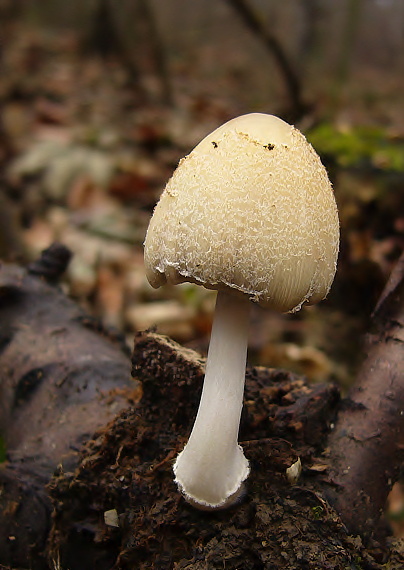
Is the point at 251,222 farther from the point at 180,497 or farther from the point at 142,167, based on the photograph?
the point at 142,167

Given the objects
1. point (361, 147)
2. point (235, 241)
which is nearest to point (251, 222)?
point (235, 241)

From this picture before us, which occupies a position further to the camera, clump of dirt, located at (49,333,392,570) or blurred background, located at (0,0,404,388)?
blurred background, located at (0,0,404,388)

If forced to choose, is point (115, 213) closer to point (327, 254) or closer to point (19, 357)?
point (19, 357)

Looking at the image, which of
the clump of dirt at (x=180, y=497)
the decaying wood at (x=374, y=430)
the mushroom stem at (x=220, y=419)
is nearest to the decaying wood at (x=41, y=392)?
the clump of dirt at (x=180, y=497)

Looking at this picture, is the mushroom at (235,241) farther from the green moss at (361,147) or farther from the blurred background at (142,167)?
the green moss at (361,147)

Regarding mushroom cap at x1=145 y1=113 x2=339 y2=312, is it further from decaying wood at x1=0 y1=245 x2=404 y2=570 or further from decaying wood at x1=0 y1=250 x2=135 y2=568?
decaying wood at x1=0 y1=250 x2=135 y2=568

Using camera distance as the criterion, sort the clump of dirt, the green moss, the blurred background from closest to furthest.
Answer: the clump of dirt → the blurred background → the green moss

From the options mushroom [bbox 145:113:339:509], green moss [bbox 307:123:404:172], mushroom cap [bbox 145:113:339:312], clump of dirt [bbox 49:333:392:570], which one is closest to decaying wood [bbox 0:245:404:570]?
clump of dirt [bbox 49:333:392:570]
